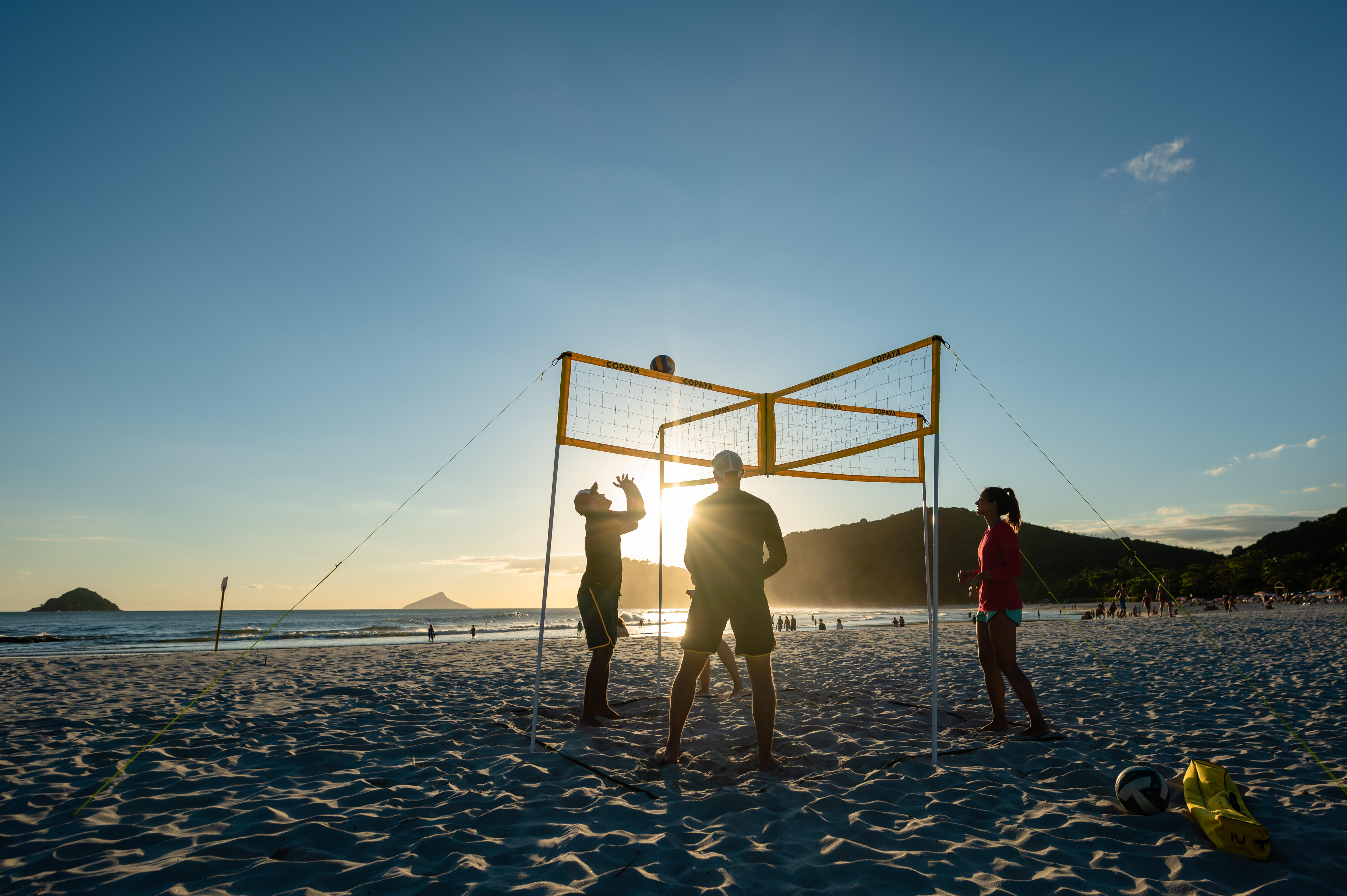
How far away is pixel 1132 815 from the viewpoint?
8.80 ft

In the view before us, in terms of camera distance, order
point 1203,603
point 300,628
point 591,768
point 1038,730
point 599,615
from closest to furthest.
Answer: point 591,768 → point 1038,730 → point 599,615 → point 1203,603 → point 300,628

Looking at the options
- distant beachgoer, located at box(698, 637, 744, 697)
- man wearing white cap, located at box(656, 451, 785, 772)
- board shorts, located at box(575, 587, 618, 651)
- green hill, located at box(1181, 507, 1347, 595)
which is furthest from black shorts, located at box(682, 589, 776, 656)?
green hill, located at box(1181, 507, 1347, 595)

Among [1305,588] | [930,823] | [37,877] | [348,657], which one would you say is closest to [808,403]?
[930,823]

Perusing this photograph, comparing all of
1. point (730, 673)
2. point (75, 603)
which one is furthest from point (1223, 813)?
point (75, 603)

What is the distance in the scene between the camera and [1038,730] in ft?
13.3

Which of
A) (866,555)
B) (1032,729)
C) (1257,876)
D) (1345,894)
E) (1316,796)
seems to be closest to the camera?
(1345,894)

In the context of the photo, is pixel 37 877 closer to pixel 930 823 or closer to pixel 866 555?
pixel 930 823

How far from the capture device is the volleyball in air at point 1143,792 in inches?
104

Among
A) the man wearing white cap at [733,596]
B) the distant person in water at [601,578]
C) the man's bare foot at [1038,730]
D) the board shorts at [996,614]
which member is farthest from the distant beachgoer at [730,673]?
the man's bare foot at [1038,730]

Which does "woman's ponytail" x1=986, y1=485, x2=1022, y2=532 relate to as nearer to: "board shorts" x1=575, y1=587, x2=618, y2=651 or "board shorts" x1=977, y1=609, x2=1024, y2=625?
"board shorts" x1=977, y1=609, x2=1024, y2=625

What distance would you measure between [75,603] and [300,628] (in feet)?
344

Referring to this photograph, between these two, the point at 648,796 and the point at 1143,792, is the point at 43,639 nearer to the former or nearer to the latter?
the point at 648,796

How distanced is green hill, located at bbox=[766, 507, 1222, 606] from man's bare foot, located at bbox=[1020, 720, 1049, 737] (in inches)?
3035

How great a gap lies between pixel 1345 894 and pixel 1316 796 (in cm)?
136
